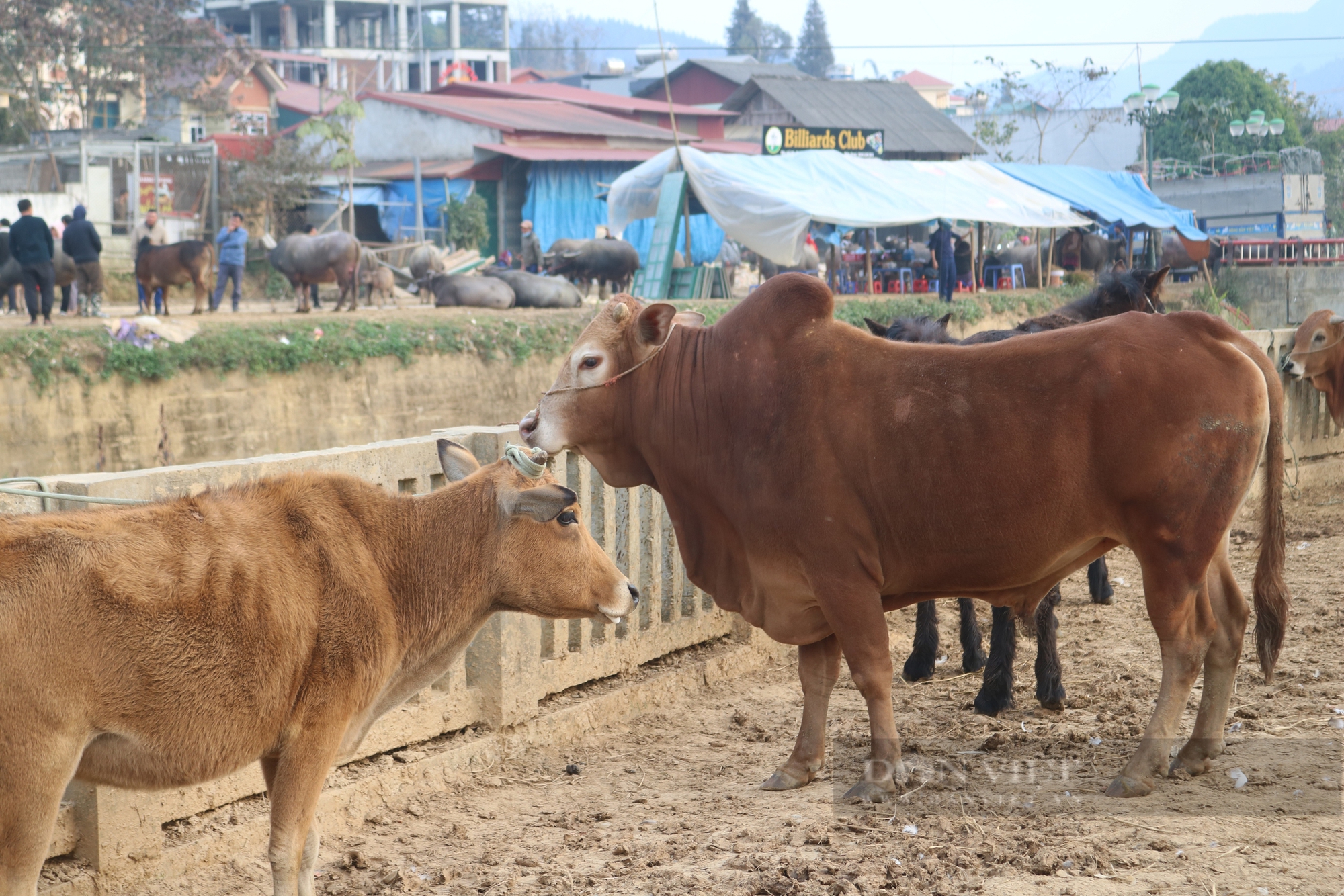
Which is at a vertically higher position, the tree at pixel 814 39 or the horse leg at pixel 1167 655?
the tree at pixel 814 39

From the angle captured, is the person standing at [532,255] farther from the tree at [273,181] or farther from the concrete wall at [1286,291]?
the concrete wall at [1286,291]

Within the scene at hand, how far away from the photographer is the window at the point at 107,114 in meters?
44.5

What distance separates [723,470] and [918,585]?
95cm

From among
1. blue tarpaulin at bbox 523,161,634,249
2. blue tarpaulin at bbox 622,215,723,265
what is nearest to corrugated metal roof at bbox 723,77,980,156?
Result: blue tarpaulin at bbox 622,215,723,265

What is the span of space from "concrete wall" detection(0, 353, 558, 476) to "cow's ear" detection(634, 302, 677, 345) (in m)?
12.6

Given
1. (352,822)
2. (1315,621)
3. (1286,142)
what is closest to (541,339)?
(1315,621)

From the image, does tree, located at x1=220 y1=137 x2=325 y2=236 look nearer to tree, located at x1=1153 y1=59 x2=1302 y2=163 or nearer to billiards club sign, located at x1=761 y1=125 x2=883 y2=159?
billiards club sign, located at x1=761 y1=125 x2=883 y2=159

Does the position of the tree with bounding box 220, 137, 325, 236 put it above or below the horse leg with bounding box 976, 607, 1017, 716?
above

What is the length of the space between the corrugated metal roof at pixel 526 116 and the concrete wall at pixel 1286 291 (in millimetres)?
17873

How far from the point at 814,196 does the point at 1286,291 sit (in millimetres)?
14731

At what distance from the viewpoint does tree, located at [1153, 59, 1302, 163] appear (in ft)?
157

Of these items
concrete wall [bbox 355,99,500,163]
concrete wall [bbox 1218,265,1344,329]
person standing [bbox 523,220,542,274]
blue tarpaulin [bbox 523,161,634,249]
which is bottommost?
concrete wall [bbox 1218,265,1344,329]

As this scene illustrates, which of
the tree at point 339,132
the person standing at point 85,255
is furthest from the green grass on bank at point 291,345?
the tree at point 339,132

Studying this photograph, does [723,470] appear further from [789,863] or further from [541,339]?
[541,339]
